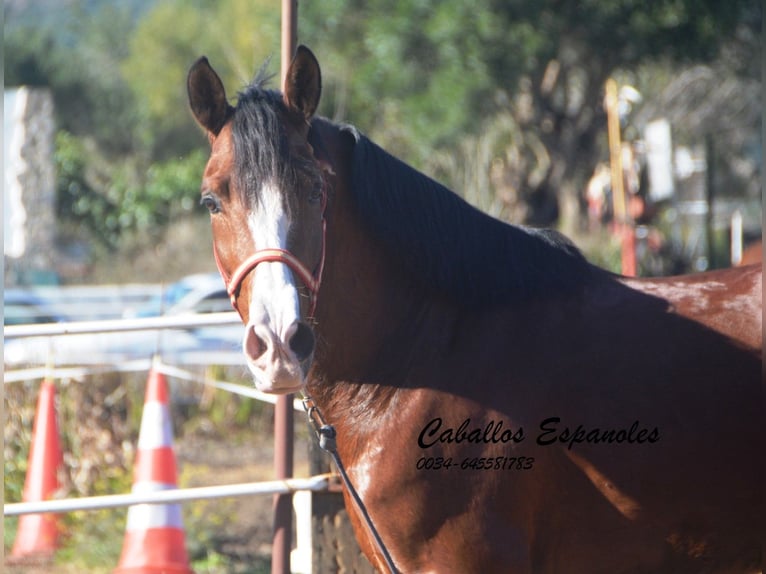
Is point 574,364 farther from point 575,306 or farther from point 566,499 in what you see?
point 566,499

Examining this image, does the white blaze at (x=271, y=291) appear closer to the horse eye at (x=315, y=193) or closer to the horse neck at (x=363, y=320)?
the horse eye at (x=315, y=193)

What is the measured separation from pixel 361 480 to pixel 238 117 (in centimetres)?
113

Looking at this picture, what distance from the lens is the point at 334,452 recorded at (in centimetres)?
301

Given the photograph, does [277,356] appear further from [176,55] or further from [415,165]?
[176,55]

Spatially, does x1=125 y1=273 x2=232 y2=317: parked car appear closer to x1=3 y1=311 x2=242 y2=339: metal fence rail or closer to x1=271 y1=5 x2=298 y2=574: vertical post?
x1=3 y1=311 x2=242 y2=339: metal fence rail

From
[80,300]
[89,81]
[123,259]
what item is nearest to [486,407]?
[80,300]

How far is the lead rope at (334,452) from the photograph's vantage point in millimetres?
2875

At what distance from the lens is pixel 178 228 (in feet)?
62.7

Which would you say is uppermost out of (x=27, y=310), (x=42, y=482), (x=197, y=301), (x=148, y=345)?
(x=27, y=310)

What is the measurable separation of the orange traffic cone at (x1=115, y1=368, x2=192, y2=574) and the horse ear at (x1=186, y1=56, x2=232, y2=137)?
2241mm

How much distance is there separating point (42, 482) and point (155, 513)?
139 cm

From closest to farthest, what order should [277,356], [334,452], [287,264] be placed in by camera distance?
[277,356] < [287,264] < [334,452]

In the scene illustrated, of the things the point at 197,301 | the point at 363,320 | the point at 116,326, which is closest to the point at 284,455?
the point at 116,326

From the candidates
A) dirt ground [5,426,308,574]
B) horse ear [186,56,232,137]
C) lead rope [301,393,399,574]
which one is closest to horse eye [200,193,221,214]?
horse ear [186,56,232,137]
